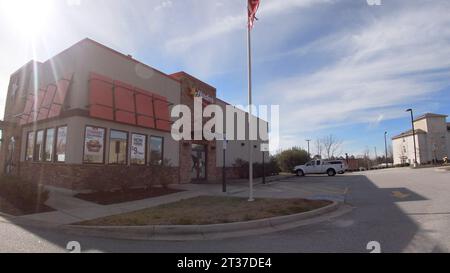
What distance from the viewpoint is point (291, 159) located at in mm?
44750

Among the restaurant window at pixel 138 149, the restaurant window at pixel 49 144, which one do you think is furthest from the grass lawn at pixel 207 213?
the restaurant window at pixel 49 144

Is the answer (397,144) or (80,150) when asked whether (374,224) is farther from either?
(397,144)

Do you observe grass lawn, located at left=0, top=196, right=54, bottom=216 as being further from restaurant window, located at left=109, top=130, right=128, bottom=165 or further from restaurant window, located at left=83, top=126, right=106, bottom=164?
restaurant window, located at left=109, top=130, right=128, bottom=165

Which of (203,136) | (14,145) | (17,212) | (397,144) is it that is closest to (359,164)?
(397,144)

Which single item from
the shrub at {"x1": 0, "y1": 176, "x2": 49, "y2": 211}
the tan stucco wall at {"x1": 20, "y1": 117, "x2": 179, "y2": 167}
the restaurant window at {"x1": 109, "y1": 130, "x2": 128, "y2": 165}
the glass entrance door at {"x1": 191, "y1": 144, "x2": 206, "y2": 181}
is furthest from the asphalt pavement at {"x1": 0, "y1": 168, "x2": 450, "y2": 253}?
the glass entrance door at {"x1": 191, "y1": 144, "x2": 206, "y2": 181}

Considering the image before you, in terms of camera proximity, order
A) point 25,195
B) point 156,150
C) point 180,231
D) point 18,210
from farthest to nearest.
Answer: point 156,150
point 25,195
point 18,210
point 180,231

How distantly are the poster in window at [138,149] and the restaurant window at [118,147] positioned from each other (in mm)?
487

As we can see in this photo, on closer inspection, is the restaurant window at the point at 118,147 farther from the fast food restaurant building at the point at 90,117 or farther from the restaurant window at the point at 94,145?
the restaurant window at the point at 94,145

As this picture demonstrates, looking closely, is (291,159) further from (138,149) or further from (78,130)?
(78,130)

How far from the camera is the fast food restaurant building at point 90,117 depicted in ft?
51.7

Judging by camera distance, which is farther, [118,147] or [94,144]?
[118,147]

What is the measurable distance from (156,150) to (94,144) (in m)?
4.64

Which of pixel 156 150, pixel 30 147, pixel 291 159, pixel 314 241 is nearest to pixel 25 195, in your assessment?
pixel 156 150
